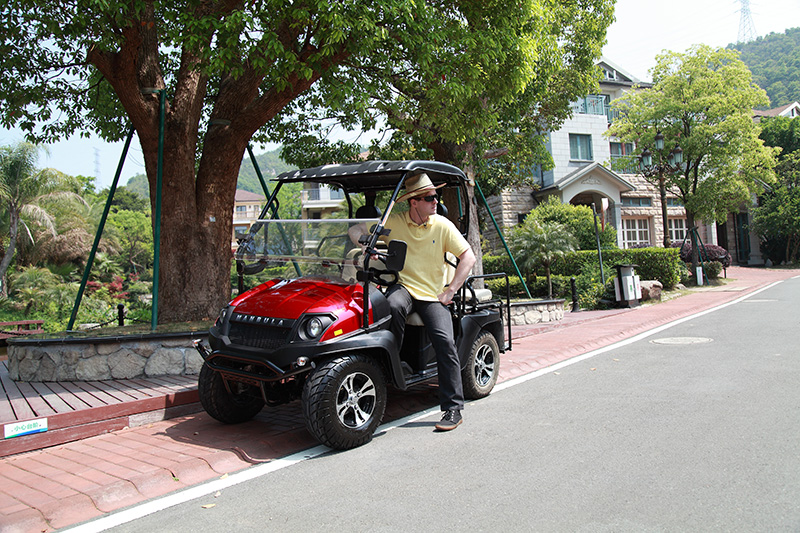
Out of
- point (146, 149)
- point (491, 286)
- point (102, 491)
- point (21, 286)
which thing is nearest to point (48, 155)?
point (21, 286)

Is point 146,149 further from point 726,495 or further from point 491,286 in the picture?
point 491,286

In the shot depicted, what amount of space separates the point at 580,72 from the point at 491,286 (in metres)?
8.18

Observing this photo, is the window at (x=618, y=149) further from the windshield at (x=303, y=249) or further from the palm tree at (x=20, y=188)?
the windshield at (x=303, y=249)

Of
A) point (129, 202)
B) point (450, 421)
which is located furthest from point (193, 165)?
point (129, 202)

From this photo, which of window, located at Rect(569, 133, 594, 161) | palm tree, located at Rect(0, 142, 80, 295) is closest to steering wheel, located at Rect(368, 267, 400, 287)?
window, located at Rect(569, 133, 594, 161)

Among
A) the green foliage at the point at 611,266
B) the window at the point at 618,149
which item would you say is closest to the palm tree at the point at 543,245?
the green foliage at the point at 611,266

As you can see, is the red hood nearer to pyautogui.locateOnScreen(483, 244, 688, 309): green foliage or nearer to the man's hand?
the man's hand

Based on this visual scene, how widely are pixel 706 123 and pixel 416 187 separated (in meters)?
25.3

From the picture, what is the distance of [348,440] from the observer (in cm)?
459

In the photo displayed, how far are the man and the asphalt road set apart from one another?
45 cm

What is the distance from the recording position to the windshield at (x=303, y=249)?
5285mm

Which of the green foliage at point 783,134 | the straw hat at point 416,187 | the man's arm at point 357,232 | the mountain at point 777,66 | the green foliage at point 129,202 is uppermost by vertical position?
the mountain at point 777,66

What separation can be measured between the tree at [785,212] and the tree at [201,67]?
34194mm

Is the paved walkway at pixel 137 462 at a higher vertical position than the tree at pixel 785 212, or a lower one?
lower
